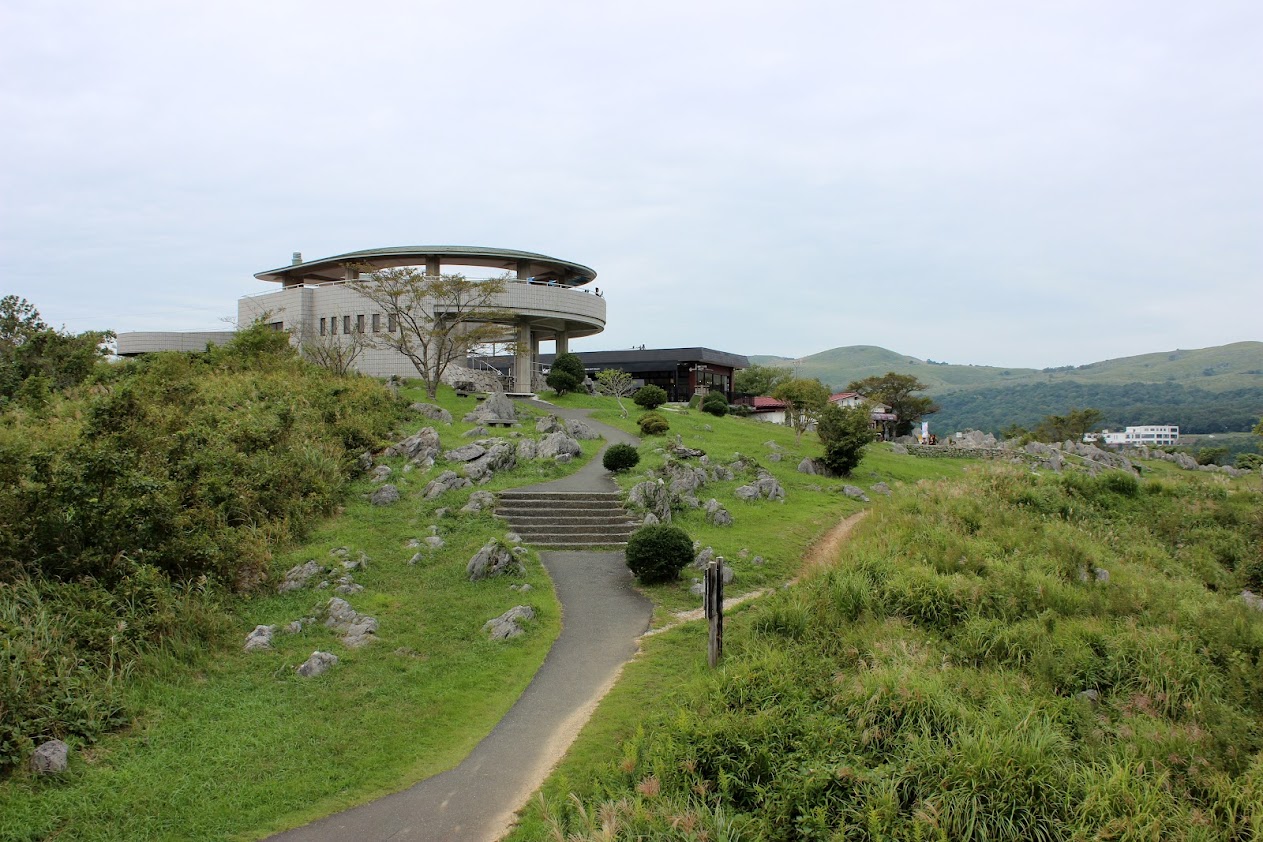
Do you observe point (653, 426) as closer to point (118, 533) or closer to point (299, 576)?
point (299, 576)

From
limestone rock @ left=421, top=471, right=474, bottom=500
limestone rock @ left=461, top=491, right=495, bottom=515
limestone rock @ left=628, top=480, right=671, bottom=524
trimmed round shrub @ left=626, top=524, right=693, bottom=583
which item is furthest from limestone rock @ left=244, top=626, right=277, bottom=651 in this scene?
limestone rock @ left=628, top=480, right=671, bottom=524

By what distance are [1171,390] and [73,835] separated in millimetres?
239231

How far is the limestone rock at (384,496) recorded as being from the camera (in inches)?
719

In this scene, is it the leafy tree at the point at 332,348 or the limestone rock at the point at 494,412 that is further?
the leafy tree at the point at 332,348

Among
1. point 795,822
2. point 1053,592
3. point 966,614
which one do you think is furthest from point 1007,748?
point 1053,592

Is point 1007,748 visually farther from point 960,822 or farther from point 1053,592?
point 1053,592

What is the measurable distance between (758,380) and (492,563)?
57.9m

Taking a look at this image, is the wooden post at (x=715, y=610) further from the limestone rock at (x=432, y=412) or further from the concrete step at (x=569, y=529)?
the limestone rock at (x=432, y=412)

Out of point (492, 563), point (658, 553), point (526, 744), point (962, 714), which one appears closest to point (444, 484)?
point (492, 563)

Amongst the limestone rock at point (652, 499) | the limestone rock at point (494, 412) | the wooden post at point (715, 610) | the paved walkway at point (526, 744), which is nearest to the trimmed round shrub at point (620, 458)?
the limestone rock at point (652, 499)

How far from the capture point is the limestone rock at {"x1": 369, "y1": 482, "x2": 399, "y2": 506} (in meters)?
18.3

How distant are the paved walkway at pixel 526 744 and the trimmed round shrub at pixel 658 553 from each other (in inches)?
20.1

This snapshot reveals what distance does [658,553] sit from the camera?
47.8 feet

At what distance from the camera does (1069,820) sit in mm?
6195
